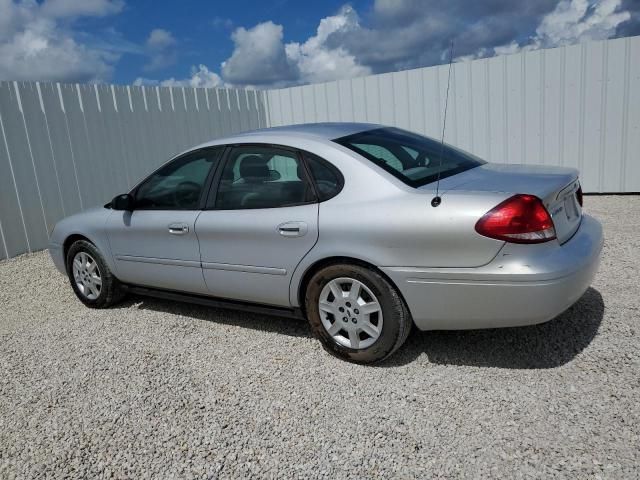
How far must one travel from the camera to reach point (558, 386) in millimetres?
2842

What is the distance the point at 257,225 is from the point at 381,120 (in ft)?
22.9

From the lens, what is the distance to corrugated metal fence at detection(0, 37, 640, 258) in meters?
7.25

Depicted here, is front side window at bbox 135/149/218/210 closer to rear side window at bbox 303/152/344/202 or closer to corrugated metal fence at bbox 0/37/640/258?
rear side window at bbox 303/152/344/202

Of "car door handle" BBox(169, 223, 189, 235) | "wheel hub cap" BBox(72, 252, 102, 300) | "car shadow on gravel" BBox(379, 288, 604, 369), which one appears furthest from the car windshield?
"wheel hub cap" BBox(72, 252, 102, 300)

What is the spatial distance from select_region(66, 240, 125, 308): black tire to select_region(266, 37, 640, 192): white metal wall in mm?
6603

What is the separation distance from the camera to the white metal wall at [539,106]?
8039mm

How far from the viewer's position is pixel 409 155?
3539mm

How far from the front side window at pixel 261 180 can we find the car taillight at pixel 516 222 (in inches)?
45.2

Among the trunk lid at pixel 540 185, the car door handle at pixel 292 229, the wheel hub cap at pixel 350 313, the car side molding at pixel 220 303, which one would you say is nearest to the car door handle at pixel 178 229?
the car side molding at pixel 220 303

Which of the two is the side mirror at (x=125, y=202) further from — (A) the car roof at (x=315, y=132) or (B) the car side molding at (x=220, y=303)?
(A) the car roof at (x=315, y=132)

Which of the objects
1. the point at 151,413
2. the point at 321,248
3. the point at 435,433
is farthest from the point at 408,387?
the point at 151,413

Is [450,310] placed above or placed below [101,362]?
above

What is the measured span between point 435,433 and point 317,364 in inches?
40.8

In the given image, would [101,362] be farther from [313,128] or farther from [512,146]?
[512,146]
